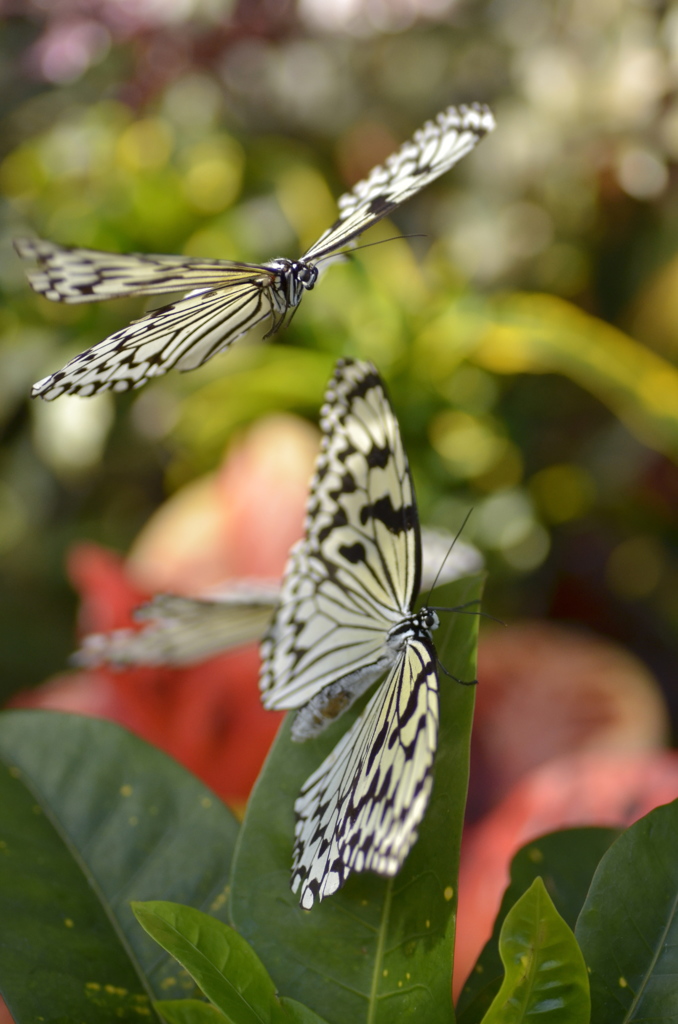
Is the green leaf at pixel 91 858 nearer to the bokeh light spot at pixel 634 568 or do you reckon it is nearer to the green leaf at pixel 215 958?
the green leaf at pixel 215 958

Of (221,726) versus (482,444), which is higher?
(482,444)

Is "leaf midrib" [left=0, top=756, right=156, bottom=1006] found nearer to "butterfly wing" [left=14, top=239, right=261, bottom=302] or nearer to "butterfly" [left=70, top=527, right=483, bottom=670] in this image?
"butterfly" [left=70, top=527, right=483, bottom=670]

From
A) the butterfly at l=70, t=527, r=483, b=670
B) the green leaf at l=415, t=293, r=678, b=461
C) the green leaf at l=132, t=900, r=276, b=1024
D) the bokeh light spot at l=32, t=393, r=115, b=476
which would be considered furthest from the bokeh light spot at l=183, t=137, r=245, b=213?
the green leaf at l=132, t=900, r=276, b=1024

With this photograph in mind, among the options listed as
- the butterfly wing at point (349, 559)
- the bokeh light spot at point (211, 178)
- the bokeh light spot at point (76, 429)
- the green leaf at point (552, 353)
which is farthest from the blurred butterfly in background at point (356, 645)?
the bokeh light spot at point (211, 178)

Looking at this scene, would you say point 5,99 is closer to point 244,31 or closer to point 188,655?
point 244,31

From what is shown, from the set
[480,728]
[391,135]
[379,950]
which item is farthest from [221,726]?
[391,135]

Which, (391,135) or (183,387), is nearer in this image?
(183,387)
